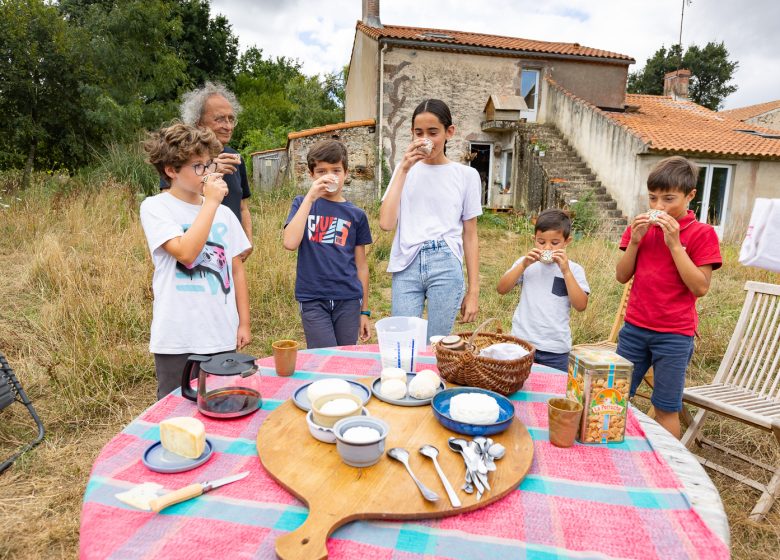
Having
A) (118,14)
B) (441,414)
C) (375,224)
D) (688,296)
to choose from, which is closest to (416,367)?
(441,414)

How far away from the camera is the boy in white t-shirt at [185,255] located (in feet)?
6.23

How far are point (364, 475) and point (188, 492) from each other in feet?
1.34

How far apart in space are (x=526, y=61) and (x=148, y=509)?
15999mm

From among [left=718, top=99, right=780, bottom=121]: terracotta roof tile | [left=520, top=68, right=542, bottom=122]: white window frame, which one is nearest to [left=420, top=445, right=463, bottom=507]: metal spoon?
[left=520, top=68, right=542, bottom=122]: white window frame

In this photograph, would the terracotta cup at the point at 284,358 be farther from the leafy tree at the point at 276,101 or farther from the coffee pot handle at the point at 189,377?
the leafy tree at the point at 276,101

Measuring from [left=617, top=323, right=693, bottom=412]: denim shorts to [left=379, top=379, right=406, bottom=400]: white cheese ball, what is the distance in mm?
1389

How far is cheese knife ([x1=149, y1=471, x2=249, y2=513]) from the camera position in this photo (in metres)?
1.00

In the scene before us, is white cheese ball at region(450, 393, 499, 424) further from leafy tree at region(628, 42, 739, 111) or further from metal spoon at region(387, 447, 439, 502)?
leafy tree at region(628, 42, 739, 111)

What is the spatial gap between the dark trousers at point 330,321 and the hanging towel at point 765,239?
203 cm

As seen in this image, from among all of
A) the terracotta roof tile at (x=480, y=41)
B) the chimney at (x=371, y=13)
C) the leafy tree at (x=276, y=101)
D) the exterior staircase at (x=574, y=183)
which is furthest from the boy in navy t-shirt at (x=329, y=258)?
the leafy tree at (x=276, y=101)

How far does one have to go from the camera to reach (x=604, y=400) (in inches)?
52.9

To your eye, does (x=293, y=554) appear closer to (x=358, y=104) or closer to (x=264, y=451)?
(x=264, y=451)

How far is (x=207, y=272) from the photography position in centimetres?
206

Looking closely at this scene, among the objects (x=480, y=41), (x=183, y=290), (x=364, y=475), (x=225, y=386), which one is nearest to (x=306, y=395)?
(x=225, y=386)
